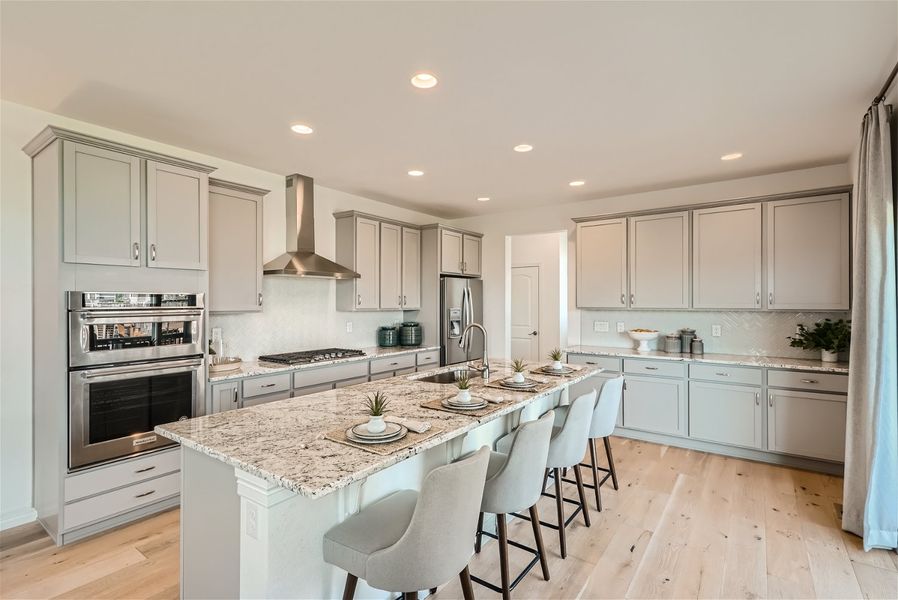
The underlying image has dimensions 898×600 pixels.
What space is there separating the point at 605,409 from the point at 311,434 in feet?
6.45

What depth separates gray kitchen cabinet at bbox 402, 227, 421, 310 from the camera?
5.24m

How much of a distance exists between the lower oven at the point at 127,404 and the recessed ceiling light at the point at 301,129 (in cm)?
173

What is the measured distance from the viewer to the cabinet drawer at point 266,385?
337 centimetres

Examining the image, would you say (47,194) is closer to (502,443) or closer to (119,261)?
(119,261)

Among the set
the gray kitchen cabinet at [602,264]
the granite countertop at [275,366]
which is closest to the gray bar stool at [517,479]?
the granite countertop at [275,366]

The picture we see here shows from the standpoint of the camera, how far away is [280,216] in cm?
422

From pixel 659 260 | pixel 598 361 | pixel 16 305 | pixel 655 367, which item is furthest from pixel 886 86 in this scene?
pixel 16 305

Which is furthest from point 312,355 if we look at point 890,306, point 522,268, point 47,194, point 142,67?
point 522,268

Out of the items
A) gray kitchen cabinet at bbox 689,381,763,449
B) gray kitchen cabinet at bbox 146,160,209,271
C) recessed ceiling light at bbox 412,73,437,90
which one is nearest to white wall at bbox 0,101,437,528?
gray kitchen cabinet at bbox 146,160,209,271

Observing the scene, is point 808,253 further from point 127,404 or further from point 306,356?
point 127,404

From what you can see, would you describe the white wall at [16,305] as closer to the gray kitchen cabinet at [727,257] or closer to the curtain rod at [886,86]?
the curtain rod at [886,86]

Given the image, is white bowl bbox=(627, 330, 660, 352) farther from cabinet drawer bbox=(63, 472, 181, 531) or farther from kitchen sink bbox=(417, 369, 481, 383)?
cabinet drawer bbox=(63, 472, 181, 531)

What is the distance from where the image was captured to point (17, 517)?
8.99ft

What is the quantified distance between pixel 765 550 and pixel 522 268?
553cm
